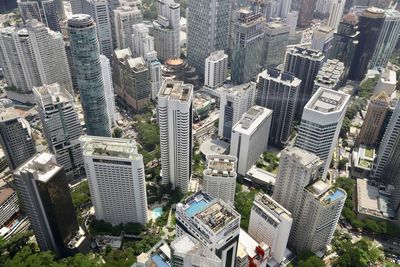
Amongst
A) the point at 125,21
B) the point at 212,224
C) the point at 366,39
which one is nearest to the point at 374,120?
the point at 366,39

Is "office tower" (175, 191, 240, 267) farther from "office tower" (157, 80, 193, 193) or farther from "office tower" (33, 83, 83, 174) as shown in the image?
"office tower" (33, 83, 83, 174)

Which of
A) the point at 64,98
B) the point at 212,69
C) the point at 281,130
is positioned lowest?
the point at 281,130

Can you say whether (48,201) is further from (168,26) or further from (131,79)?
(168,26)

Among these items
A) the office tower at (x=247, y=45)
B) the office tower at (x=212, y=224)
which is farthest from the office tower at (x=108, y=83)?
the office tower at (x=212, y=224)

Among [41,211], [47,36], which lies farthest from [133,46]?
[41,211]

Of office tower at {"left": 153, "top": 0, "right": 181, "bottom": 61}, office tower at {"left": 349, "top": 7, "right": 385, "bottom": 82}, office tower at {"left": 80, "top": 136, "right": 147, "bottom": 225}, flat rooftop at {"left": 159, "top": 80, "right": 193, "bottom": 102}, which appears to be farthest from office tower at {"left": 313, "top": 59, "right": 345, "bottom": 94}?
office tower at {"left": 80, "top": 136, "right": 147, "bottom": 225}

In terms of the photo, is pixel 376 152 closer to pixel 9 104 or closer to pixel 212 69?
pixel 212 69

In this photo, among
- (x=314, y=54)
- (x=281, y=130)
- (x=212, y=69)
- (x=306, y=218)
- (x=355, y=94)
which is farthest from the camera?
(x=355, y=94)

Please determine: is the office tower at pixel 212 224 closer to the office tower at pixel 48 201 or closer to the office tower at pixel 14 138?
the office tower at pixel 48 201

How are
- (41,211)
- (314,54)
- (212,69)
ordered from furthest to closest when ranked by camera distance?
Result: (212,69), (314,54), (41,211)
